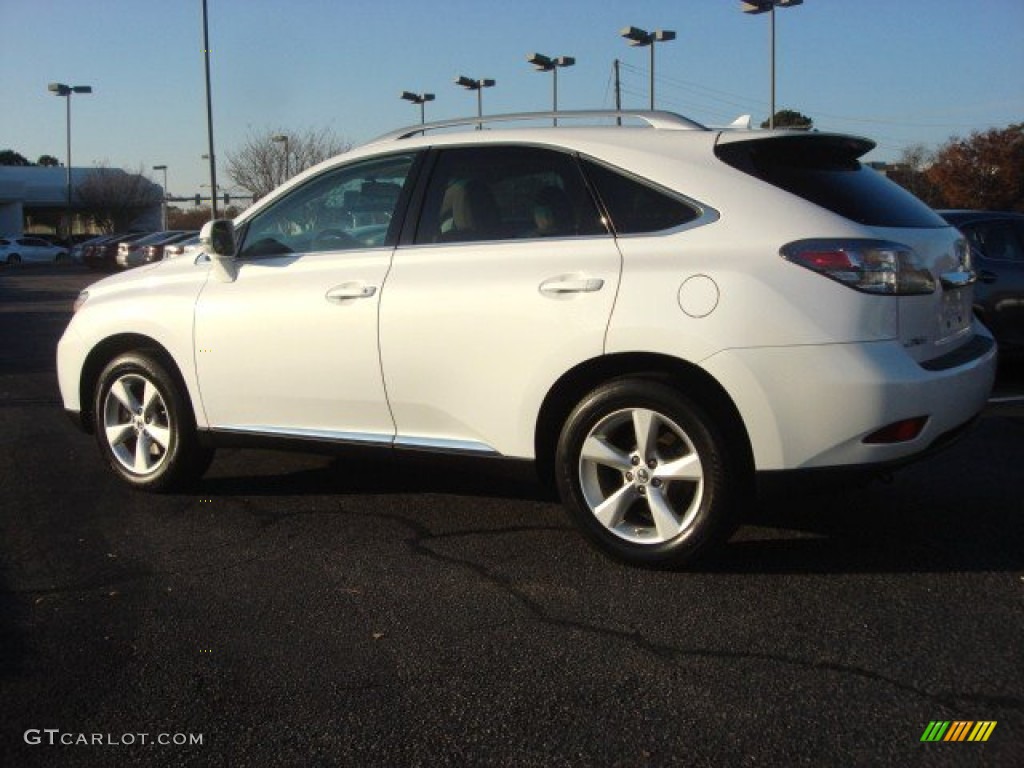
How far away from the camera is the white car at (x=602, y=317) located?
3867 mm

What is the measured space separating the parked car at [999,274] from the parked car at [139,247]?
2730 centimetres

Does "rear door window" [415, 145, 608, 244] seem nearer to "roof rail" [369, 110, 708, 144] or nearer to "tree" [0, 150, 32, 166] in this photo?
"roof rail" [369, 110, 708, 144]

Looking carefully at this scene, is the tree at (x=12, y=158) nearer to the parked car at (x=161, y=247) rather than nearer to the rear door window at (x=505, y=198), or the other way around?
the parked car at (x=161, y=247)

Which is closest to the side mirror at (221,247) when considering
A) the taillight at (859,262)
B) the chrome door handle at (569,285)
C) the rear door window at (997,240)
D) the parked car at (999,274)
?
the chrome door handle at (569,285)

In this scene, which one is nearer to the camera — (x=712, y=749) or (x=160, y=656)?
(x=712, y=749)

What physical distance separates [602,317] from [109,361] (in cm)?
303

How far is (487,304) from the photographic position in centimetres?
441

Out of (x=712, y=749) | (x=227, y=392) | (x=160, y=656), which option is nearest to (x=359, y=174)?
(x=227, y=392)

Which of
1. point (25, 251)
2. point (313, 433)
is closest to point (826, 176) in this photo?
point (313, 433)

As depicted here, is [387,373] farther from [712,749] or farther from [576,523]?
[712,749]

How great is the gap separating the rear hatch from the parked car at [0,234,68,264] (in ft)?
168

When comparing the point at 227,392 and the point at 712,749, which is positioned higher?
the point at 227,392

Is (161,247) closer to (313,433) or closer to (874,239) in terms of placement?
(313,433)

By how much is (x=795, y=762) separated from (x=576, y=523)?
1.71 meters
